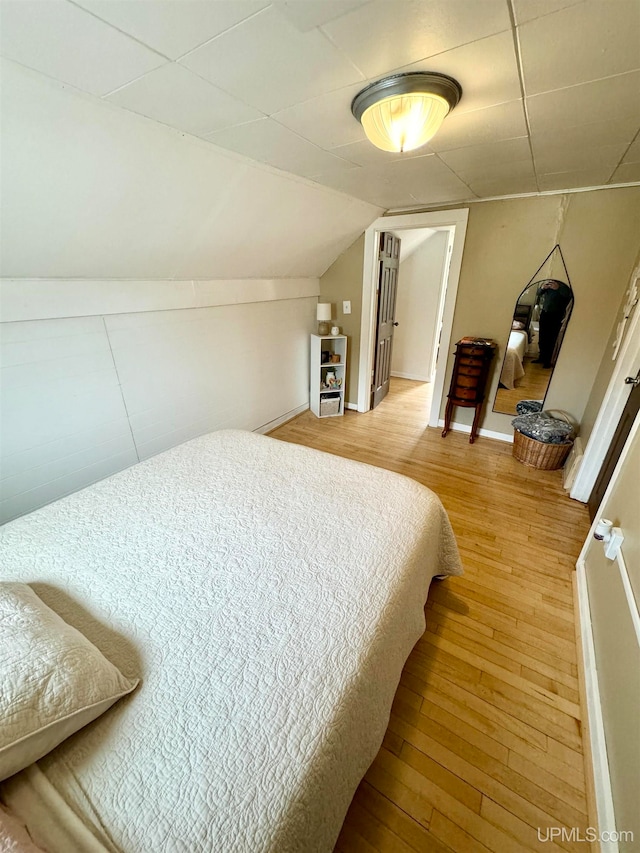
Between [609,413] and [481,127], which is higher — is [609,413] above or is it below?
below

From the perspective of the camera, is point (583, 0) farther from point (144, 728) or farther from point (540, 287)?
point (540, 287)

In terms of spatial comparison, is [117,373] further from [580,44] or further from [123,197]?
[580,44]

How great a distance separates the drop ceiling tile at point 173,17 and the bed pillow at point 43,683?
147 cm

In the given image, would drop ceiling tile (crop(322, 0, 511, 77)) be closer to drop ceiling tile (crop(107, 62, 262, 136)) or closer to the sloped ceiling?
the sloped ceiling

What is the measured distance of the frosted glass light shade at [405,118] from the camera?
116 cm

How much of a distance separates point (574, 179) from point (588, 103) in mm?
1209

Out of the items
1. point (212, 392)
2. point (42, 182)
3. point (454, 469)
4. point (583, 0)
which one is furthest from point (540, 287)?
point (42, 182)

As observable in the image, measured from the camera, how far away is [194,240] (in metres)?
2.05

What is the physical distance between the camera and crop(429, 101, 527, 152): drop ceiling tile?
1.30 meters

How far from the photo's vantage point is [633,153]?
1.69 metres

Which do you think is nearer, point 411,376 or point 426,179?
point 426,179

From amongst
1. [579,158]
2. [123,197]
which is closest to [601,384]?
[579,158]

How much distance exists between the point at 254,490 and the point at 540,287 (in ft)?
9.23

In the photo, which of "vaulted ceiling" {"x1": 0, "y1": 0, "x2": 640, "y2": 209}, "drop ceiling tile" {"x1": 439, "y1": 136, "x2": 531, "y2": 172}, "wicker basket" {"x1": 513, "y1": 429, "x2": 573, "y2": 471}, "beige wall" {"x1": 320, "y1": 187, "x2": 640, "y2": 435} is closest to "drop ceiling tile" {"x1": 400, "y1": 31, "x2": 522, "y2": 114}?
"vaulted ceiling" {"x1": 0, "y1": 0, "x2": 640, "y2": 209}
